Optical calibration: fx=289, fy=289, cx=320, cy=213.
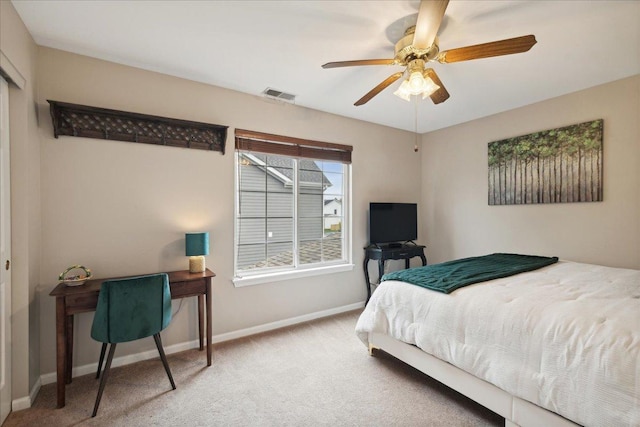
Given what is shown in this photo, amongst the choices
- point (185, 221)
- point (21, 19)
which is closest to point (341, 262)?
point (185, 221)

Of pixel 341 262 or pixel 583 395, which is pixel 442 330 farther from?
pixel 341 262

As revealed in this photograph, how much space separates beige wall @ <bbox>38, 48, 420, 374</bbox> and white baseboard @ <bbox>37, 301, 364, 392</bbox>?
0.15 feet

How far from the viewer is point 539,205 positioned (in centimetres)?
337

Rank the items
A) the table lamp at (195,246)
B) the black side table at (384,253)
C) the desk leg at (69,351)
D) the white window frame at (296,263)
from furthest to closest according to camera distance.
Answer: the black side table at (384,253)
the white window frame at (296,263)
the table lamp at (195,246)
the desk leg at (69,351)

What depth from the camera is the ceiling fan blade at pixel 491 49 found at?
161cm

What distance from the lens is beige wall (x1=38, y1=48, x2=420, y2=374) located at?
226cm

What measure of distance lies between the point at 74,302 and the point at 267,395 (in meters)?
1.49

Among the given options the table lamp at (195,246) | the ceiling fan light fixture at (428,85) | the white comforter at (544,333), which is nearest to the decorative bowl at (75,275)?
the table lamp at (195,246)

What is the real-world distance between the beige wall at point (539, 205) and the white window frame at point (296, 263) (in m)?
1.51

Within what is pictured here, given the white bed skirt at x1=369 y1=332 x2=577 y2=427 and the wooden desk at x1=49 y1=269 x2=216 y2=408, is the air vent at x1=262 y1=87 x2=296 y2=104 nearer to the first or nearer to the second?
the wooden desk at x1=49 y1=269 x2=216 y2=408

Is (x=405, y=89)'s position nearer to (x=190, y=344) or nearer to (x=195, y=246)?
(x=195, y=246)

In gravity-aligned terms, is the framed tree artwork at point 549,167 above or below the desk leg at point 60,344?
above

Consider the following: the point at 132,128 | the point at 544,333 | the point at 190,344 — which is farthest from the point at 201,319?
the point at 544,333

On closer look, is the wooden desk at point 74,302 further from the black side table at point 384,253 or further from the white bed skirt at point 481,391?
the black side table at point 384,253
